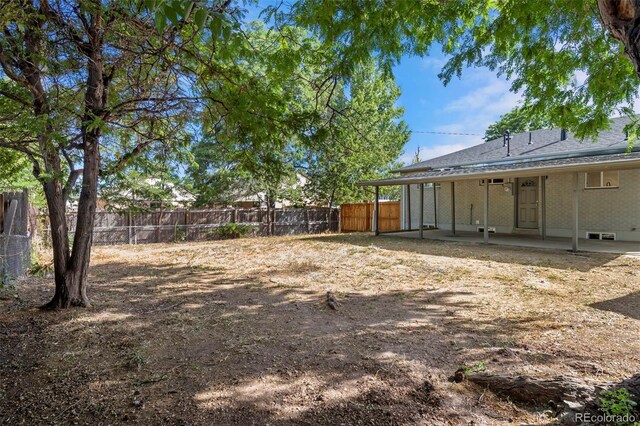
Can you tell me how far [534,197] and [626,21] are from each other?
13608 mm

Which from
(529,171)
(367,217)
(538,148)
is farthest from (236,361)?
(367,217)

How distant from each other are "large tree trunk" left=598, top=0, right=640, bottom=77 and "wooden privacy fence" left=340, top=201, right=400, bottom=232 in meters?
17.4

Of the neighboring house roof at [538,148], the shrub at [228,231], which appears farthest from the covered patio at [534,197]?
the shrub at [228,231]

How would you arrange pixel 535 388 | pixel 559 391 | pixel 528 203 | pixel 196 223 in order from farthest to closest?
pixel 196 223
pixel 528 203
pixel 535 388
pixel 559 391

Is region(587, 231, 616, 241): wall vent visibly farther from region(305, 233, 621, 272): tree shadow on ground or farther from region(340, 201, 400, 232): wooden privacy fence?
region(340, 201, 400, 232): wooden privacy fence

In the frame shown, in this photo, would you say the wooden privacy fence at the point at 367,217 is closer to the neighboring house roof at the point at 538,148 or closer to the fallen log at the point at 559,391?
the neighboring house roof at the point at 538,148

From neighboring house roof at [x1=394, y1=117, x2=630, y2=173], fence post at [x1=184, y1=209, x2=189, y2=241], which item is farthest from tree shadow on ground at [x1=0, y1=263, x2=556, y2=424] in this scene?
fence post at [x1=184, y1=209, x2=189, y2=241]

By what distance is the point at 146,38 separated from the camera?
4008mm

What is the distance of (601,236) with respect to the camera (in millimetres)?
12023

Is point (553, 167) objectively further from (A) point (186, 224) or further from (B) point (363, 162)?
(A) point (186, 224)

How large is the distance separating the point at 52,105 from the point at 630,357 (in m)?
6.00

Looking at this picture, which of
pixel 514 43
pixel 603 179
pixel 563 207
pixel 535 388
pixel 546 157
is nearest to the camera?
pixel 535 388

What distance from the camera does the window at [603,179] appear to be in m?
11.6

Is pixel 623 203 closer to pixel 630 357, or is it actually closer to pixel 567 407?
pixel 630 357
